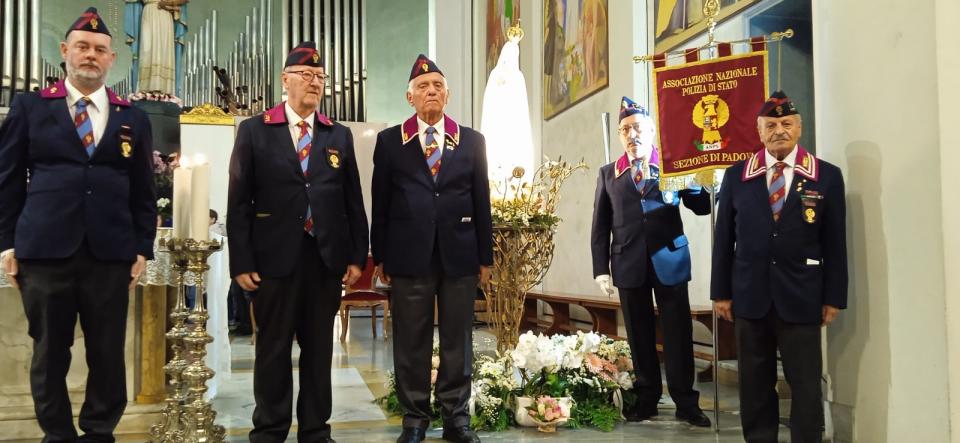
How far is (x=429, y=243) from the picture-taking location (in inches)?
126

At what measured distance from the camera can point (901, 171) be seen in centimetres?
300

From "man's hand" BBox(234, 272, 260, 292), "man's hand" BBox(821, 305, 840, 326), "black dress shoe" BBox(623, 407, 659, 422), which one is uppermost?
"man's hand" BBox(234, 272, 260, 292)

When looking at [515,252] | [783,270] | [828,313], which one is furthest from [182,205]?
[828,313]

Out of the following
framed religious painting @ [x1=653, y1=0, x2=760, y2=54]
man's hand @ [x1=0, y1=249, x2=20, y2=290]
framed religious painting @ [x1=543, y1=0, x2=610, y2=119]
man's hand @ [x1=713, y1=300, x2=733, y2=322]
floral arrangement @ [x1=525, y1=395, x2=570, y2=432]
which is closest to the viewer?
man's hand @ [x1=0, y1=249, x2=20, y2=290]

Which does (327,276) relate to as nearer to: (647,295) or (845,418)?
(647,295)

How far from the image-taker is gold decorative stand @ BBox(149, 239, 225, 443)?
2.97 metres

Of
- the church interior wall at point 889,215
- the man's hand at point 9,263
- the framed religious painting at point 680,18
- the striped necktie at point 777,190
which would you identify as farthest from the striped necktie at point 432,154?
the framed religious painting at point 680,18

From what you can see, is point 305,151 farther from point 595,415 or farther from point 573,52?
point 573,52

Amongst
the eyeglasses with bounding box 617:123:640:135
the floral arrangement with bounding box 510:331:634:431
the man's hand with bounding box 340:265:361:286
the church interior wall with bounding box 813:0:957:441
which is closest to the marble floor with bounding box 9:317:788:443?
the floral arrangement with bounding box 510:331:634:431

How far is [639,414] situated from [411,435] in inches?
50.8

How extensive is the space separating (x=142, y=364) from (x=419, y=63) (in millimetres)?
1881

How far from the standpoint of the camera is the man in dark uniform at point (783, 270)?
10.0 ft

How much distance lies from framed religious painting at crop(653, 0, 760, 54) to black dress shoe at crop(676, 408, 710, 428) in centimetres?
318

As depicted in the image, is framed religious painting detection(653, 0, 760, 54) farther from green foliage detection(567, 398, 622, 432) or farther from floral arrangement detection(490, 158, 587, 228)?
green foliage detection(567, 398, 622, 432)
